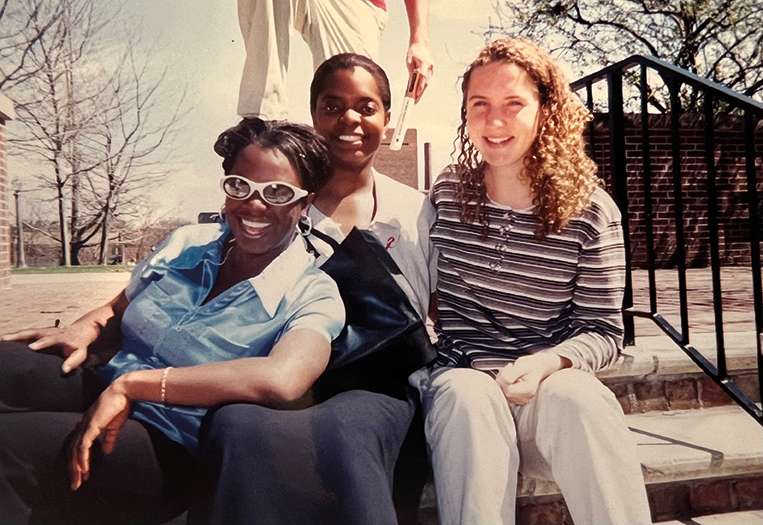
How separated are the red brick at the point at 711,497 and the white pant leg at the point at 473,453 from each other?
0.78m

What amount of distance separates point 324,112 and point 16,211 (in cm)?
95

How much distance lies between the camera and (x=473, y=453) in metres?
1.46

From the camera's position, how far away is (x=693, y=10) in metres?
2.08

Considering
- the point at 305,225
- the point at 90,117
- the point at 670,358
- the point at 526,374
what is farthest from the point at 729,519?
the point at 90,117

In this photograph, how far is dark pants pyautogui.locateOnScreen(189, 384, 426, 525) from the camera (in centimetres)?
146

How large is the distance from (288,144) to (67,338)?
33.5 inches

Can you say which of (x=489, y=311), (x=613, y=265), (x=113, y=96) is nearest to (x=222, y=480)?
(x=489, y=311)

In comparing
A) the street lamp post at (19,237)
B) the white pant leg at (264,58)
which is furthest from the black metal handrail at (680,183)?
the street lamp post at (19,237)

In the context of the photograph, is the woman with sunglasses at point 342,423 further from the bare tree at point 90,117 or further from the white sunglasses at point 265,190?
the bare tree at point 90,117

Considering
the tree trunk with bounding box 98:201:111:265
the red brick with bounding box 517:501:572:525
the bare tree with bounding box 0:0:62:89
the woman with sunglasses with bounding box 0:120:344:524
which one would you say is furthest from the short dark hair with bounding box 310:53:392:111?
the red brick with bounding box 517:501:572:525

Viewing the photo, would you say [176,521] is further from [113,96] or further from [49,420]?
[113,96]

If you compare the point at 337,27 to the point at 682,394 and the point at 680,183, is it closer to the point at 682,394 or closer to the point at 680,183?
the point at 680,183

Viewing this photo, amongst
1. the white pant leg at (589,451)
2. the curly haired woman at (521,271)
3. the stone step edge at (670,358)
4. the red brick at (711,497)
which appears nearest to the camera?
the white pant leg at (589,451)

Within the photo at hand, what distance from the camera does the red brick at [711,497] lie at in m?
1.85
